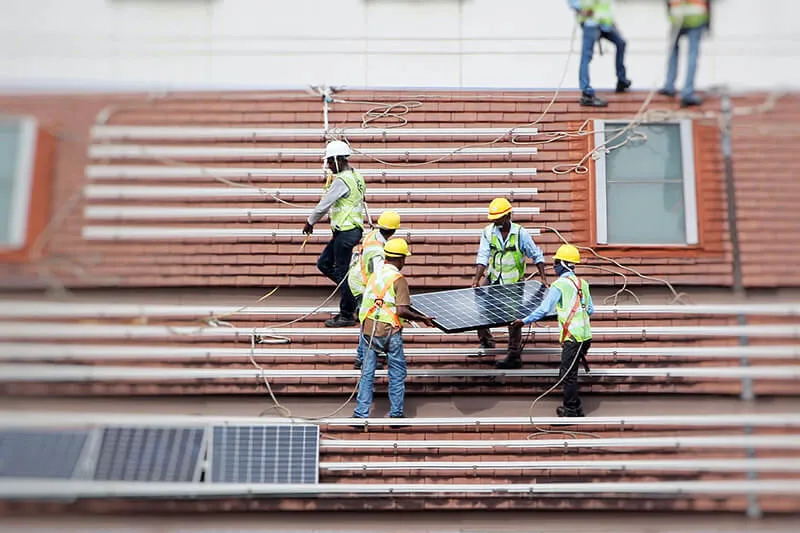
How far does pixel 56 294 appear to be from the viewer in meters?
11.7

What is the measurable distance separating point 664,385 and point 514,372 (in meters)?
1.70

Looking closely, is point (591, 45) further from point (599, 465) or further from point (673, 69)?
point (599, 465)

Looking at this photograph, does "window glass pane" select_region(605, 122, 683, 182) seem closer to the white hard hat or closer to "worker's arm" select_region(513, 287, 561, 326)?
"worker's arm" select_region(513, 287, 561, 326)

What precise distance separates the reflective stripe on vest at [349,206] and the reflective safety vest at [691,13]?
4852mm

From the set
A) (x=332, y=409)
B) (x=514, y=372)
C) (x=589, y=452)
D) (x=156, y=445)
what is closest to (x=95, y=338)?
(x=156, y=445)

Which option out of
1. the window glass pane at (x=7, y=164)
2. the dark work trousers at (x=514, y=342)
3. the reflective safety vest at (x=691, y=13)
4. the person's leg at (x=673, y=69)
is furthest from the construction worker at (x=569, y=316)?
the window glass pane at (x=7, y=164)

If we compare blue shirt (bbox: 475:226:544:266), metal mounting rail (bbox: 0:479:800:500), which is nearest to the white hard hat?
blue shirt (bbox: 475:226:544:266)

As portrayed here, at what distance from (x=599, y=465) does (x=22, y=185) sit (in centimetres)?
683

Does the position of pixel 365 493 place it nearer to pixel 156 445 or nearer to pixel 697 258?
pixel 156 445

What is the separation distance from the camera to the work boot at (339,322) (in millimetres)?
12445

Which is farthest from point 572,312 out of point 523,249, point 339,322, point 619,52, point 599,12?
point 599,12

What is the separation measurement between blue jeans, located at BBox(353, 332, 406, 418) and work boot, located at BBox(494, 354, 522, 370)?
49.2 inches

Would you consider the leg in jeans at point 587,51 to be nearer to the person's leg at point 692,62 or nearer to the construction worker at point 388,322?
the person's leg at point 692,62

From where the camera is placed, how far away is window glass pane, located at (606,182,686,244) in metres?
13.0
